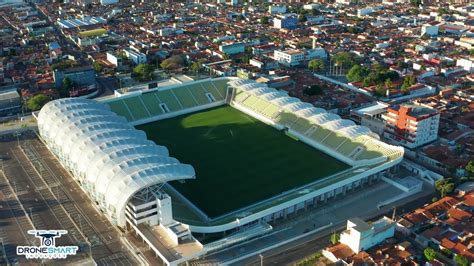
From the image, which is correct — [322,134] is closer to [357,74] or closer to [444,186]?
[444,186]

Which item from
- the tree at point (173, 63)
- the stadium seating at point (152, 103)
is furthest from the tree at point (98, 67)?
the stadium seating at point (152, 103)

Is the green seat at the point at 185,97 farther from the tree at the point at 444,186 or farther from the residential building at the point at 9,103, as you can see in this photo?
the tree at the point at 444,186

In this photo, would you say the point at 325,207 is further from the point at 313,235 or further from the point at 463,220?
the point at 463,220

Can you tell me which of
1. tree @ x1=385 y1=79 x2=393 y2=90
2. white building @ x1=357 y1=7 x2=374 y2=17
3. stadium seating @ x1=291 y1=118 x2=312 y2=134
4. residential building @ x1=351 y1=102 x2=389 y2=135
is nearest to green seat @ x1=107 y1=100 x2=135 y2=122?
stadium seating @ x1=291 y1=118 x2=312 y2=134

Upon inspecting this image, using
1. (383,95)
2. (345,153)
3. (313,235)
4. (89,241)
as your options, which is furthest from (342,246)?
(383,95)

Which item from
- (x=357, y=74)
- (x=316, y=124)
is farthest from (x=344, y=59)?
(x=316, y=124)

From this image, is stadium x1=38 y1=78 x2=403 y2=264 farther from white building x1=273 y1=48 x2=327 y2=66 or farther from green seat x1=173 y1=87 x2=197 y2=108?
white building x1=273 y1=48 x2=327 y2=66
